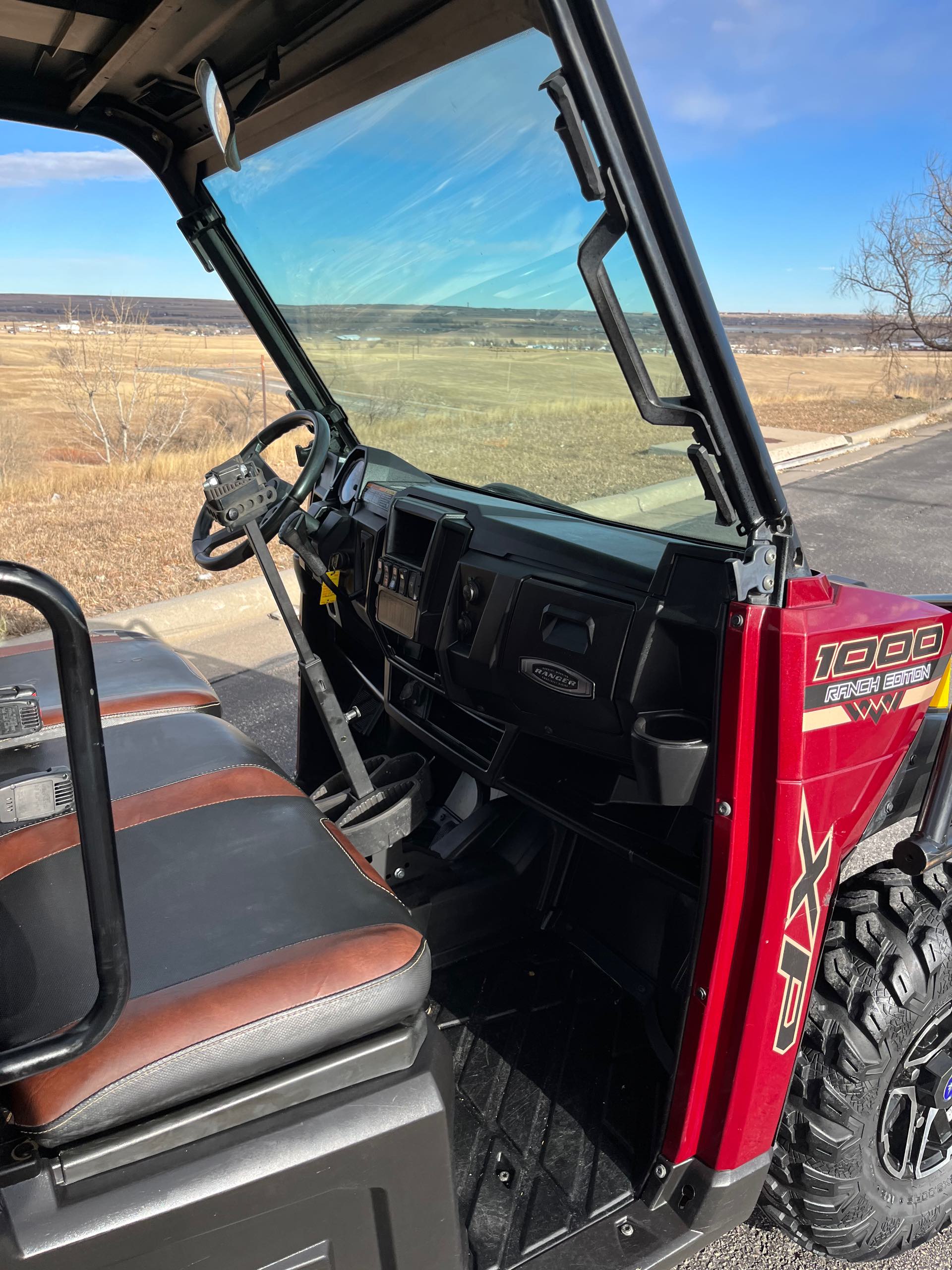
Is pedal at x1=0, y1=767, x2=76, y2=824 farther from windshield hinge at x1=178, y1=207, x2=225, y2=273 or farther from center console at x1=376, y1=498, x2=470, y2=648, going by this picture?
windshield hinge at x1=178, y1=207, x2=225, y2=273

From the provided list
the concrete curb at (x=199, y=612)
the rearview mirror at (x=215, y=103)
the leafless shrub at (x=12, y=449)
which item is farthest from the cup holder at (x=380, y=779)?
the leafless shrub at (x=12, y=449)

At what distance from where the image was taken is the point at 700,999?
1.57 meters

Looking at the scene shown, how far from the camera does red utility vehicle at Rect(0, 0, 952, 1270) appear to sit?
1246mm

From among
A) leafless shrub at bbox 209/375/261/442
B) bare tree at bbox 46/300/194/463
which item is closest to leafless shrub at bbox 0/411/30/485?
bare tree at bbox 46/300/194/463

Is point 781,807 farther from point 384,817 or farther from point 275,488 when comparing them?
point 275,488

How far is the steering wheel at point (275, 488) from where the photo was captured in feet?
7.85

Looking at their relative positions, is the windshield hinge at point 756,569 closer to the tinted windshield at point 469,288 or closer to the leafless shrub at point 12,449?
the tinted windshield at point 469,288

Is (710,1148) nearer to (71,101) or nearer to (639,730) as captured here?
(639,730)

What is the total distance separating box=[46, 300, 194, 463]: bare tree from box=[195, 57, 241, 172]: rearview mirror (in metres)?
11.3

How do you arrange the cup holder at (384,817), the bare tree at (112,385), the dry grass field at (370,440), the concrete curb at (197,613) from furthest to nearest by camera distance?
the bare tree at (112,385) < the concrete curb at (197,613) < the cup holder at (384,817) < the dry grass field at (370,440)

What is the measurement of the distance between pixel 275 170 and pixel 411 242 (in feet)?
1.76

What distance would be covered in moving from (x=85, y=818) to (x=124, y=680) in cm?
175

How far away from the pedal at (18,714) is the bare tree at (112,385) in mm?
11554

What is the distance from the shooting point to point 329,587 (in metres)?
2.70
